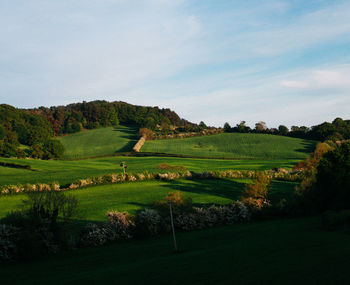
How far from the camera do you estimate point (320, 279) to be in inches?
409

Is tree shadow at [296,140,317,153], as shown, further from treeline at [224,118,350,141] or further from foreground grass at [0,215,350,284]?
foreground grass at [0,215,350,284]

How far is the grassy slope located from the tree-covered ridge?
9139cm

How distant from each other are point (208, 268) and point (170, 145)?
95119 millimetres

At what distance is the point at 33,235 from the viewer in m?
23.3

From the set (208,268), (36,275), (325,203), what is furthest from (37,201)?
(325,203)

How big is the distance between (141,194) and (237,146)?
66.9 metres

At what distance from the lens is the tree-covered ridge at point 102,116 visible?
484 ft

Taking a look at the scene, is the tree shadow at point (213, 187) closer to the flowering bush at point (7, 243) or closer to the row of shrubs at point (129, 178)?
the row of shrubs at point (129, 178)

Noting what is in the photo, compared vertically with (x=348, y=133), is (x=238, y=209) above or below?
below

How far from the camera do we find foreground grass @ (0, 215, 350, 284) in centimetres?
1147

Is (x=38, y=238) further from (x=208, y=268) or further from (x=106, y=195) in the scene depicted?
(x=106, y=195)

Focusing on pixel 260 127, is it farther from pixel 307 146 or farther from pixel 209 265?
pixel 209 265

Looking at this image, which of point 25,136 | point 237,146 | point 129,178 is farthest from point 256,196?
point 25,136

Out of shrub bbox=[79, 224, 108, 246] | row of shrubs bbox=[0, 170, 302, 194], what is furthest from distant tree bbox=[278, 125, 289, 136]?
→ shrub bbox=[79, 224, 108, 246]
